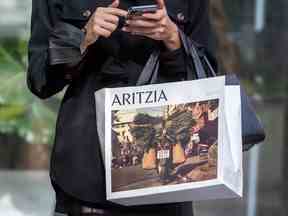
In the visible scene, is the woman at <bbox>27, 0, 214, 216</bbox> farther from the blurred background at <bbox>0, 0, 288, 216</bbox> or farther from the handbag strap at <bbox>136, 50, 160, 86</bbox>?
the blurred background at <bbox>0, 0, 288, 216</bbox>

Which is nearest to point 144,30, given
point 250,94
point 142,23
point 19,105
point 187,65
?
point 142,23

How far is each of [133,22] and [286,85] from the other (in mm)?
3830

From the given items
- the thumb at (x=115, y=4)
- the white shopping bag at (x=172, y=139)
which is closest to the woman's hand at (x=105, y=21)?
the thumb at (x=115, y=4)

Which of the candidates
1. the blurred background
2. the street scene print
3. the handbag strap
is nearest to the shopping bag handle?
the handbag strap

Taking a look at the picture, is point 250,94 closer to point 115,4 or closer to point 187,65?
point 187,65

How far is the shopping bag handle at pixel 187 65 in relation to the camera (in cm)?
175

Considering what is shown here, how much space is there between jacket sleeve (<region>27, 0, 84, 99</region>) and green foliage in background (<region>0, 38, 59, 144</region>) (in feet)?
10.6

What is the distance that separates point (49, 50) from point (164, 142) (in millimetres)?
354

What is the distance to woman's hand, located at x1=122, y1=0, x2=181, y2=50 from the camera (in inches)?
65.2

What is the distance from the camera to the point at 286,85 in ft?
17.5

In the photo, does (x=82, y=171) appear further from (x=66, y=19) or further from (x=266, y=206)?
(x=266, y=206)

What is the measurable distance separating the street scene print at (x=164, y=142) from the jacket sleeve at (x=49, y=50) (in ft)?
0.65

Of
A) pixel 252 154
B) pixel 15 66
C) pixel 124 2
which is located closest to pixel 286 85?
pixel 252 154

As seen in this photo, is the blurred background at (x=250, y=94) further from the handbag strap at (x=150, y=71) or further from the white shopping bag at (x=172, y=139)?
the white shopping bag at (x=172, y=139)
